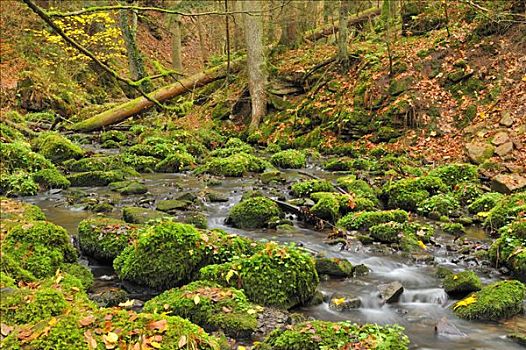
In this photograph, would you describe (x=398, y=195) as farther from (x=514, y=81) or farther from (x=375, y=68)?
(x=375, y=68)

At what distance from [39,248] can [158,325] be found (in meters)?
2.93

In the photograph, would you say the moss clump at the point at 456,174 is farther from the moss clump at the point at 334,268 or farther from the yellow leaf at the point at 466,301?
the yellow leaf at the point at 466,301

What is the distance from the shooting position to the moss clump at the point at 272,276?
5.33 meters

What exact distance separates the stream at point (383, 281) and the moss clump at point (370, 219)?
Answer: 0.53m

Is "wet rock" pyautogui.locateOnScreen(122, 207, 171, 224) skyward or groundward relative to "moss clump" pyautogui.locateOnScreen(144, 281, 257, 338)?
skyward

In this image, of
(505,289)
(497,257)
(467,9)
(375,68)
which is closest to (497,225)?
(497,257)

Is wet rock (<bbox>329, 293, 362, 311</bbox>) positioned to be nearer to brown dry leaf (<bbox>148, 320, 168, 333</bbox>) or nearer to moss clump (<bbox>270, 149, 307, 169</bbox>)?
brown dry leaf (<bbox>148, 320, 168, 333</bbox>)

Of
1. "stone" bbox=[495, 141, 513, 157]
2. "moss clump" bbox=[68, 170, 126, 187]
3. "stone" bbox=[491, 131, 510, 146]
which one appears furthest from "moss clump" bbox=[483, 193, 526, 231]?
"moss clump" bbox=[68, 170, 126, 187]

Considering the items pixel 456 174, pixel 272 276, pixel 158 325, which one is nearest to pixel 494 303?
pixel 272 276

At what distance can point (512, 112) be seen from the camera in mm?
12531

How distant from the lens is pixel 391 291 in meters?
5.95

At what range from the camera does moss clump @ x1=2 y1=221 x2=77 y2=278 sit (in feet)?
18.0

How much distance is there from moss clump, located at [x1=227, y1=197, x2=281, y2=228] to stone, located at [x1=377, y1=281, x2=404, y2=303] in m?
2.75

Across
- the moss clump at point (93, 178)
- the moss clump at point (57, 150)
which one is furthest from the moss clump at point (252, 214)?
the moss clump at point (57, 150)
